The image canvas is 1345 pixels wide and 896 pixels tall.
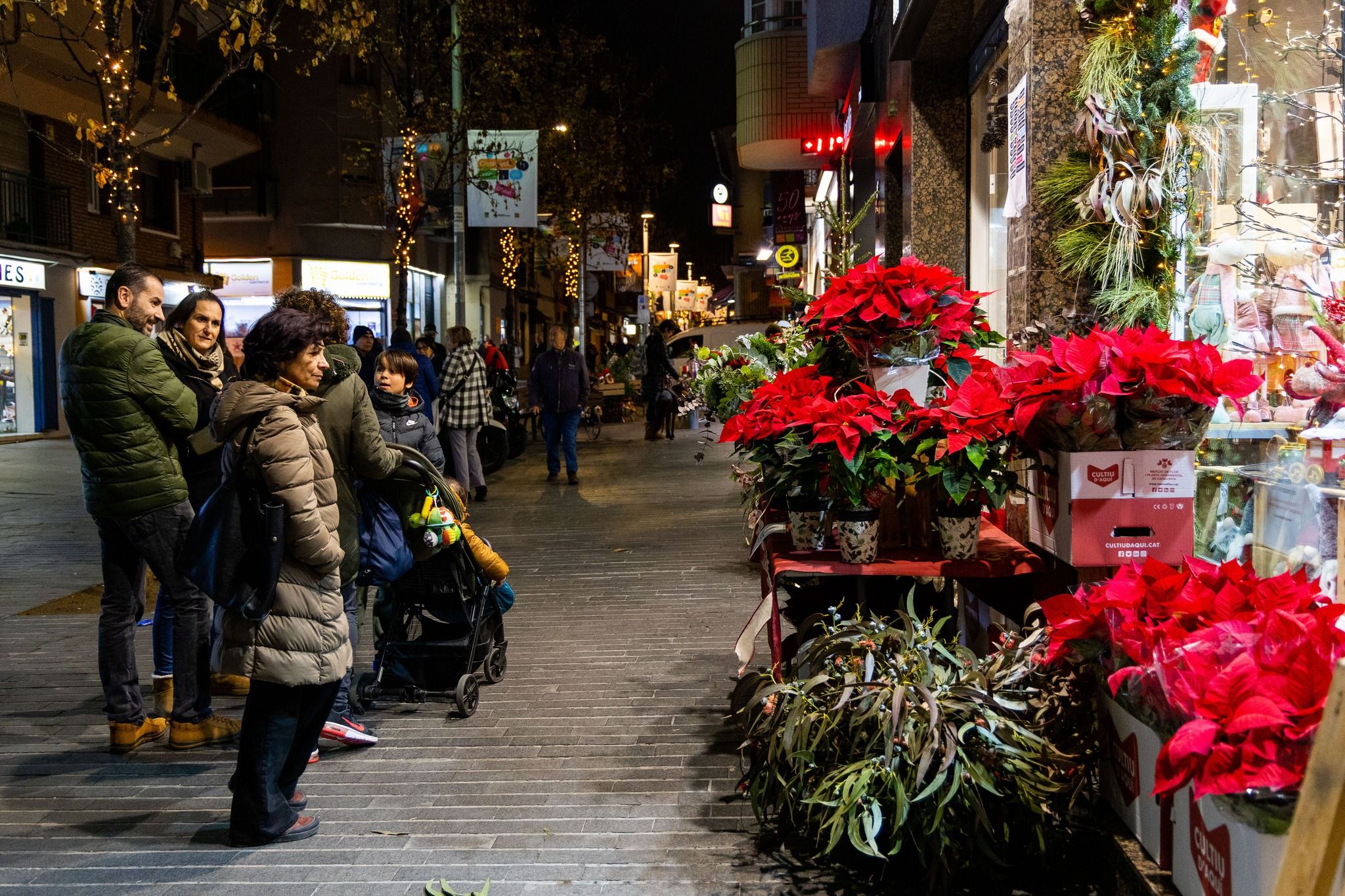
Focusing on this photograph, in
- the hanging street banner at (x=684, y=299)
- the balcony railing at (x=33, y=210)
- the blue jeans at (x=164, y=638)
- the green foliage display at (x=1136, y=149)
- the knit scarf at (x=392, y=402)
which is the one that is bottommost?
the blue jeans at (x=164, y=638)

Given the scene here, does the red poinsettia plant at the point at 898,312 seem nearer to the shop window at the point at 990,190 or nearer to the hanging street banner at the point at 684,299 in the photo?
the shop window at the point at 990,190

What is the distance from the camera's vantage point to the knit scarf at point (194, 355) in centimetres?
548

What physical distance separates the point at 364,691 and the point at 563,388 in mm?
9339

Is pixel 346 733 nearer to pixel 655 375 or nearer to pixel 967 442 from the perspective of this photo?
pixel 967 442

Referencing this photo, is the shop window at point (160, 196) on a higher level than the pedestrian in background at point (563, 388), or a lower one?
higher

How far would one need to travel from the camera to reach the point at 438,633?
6.01 m

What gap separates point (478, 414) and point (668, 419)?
35.8 ft

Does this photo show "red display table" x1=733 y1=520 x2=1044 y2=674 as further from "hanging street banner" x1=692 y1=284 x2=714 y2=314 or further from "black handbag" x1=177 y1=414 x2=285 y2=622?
"hanging street banner" x1=692 y1=284 x2=714 y2=314

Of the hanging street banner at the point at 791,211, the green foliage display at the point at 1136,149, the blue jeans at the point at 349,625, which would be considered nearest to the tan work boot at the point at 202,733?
the blue jeans at the point at 349,625

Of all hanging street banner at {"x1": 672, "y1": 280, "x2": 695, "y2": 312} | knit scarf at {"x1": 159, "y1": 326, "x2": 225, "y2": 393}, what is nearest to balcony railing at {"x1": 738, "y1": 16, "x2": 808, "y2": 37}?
knit scarf at {"x1": 159, "y1": 326, "x2": 225, "y2": 393}

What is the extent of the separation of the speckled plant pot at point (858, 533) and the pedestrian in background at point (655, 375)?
17.8 meters

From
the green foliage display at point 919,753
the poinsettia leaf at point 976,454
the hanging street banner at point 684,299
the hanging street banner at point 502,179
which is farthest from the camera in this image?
the hanging street banner at point 684,299

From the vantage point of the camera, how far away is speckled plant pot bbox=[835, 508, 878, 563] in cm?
421

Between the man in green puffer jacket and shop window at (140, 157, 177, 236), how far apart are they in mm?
22685
